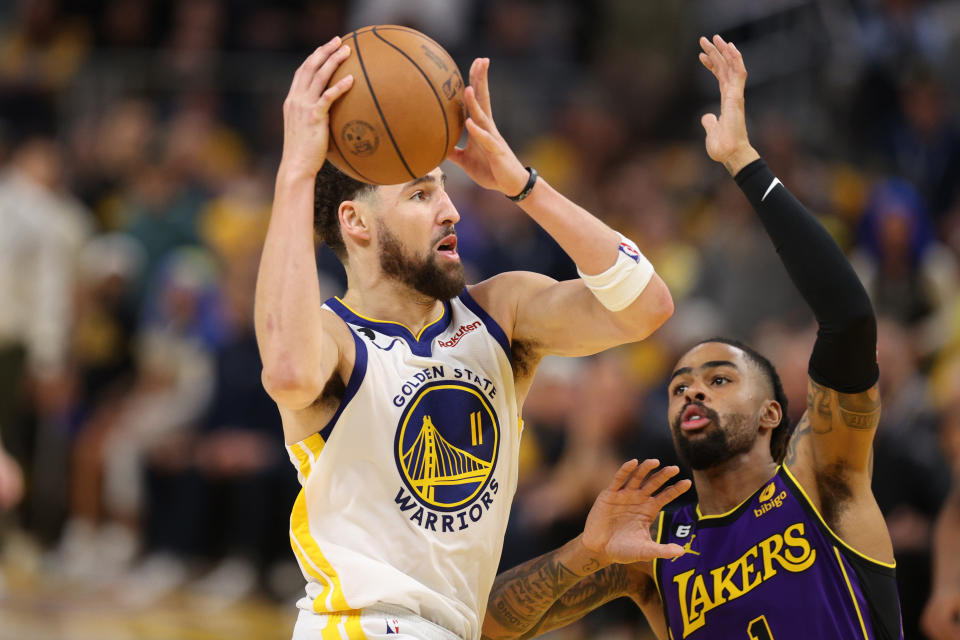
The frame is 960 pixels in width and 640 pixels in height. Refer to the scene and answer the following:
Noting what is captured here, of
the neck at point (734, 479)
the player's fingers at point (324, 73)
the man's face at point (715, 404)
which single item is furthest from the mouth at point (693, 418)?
the player's fingers at point (324, 73)

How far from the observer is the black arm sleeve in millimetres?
4055

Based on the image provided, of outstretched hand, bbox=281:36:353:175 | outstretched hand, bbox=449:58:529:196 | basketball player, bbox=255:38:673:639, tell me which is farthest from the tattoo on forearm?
outstretched hand, bbox=281:36:353:175

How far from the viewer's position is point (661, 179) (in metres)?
11.9

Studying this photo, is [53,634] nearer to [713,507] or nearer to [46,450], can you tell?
[46,450]

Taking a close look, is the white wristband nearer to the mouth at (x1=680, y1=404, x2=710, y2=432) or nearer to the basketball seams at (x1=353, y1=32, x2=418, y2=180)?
the basketball seams at (x1=353, y1=32, x2=418, y2=180)

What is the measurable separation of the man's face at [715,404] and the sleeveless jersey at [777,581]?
23 cm

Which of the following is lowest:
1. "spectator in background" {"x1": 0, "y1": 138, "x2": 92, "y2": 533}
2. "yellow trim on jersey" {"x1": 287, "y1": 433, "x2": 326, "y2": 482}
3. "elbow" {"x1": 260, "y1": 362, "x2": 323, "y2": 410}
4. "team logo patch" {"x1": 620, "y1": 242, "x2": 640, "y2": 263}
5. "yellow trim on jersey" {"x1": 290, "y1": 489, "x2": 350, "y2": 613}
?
"yellow trim on jersey" {"x1": 290, "y1": 489, "x2": 350, "y2": 613}

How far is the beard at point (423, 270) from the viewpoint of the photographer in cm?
414

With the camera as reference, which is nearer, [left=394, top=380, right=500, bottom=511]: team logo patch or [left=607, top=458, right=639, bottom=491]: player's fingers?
[left=394, top=380, right=500, bottom=511]: team logo patch

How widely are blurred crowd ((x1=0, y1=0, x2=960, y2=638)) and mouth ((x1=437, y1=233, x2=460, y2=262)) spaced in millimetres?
3833

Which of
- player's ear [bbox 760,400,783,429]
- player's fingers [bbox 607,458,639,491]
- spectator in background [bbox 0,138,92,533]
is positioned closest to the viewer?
player's fingers [bbox 607,458,639,491]

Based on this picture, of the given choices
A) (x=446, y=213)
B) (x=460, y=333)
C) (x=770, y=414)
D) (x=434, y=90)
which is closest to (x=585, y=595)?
(x=770, y=414)

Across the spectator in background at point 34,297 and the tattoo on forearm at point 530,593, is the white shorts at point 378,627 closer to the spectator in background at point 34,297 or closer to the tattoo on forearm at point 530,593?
the tattoo on forearm at point 530,593

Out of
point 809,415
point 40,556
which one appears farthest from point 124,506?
point 809,415
